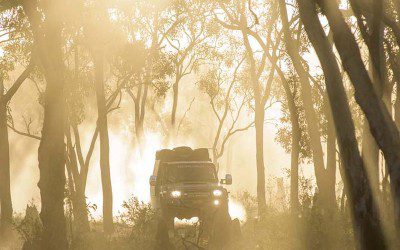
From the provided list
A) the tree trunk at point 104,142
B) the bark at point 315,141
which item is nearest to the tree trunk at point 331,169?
the bark at point 315,141

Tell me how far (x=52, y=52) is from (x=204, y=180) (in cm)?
1050

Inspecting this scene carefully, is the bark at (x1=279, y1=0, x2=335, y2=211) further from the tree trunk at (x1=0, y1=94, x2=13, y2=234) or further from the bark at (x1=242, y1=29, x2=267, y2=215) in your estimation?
the bark at (x1=242, y1=29, x2=267, y2=215)

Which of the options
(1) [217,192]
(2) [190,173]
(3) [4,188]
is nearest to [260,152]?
(2) [190,173]

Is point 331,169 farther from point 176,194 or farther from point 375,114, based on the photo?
point 375,114

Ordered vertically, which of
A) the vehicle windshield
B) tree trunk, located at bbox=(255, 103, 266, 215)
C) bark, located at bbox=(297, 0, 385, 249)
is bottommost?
bark, located at bbox=(297, 0, 385, 249)

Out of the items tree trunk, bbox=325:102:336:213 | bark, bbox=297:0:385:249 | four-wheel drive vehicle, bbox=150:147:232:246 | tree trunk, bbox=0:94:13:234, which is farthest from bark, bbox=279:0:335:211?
tree trunk, bbox=0:94:13:234

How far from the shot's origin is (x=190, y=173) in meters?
27.0

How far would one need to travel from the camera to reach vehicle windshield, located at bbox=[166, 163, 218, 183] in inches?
1056

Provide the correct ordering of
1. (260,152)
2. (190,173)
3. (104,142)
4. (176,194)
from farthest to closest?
(260,152)
(104,142)
(190,173)
(176,194)

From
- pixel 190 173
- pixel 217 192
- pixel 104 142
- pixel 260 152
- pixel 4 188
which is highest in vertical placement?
pixel 260 152

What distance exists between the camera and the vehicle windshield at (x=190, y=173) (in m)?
26.8

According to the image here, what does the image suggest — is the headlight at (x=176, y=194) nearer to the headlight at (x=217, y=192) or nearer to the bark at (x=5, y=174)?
the headlight at (x=217, y=192)

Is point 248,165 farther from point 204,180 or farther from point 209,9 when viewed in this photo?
point 204,180

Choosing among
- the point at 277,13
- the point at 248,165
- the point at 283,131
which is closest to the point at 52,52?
the point at 277,13
